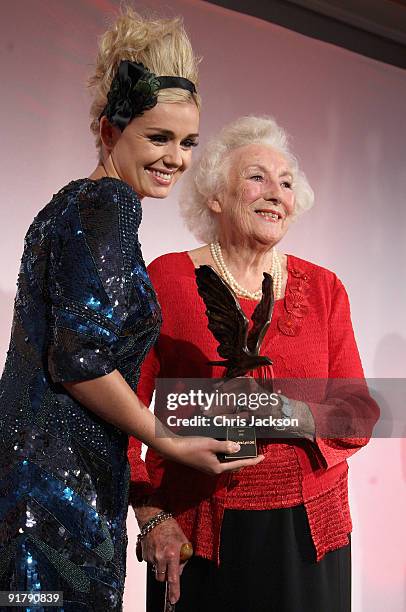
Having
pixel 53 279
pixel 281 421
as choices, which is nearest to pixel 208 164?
pixel 281 421

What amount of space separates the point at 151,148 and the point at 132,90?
0.09m

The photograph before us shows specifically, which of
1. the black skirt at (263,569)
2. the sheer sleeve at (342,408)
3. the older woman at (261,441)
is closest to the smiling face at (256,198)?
the older woman at (261,441)

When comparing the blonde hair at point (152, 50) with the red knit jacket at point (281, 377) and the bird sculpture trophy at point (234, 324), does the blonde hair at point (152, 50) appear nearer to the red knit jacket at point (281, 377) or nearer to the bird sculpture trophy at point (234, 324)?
the bird sculpture trophy at point (234, 324)

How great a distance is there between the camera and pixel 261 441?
1.61m

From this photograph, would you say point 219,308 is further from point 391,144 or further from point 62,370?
point 391,144

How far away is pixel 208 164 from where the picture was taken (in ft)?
6.27

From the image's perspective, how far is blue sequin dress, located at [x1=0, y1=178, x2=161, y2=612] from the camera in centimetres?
115

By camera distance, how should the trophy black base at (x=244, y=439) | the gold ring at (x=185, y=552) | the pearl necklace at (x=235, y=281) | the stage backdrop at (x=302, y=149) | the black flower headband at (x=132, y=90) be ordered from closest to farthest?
the black flower headband at (x=132, y=90) → the trophy black base at (x=244, y=439) → the gold ring at (x=185, y=552) → the pearl necklace at (x=235, y=281) → the stage backdrop at (x=302, y=149)

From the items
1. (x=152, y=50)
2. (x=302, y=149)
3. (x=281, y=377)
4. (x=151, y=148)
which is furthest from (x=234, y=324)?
(x=302, y=149)

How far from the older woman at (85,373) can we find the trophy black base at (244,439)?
122 mm

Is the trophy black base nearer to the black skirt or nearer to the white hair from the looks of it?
the black skirt

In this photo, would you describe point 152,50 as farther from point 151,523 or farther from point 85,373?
point 151,523

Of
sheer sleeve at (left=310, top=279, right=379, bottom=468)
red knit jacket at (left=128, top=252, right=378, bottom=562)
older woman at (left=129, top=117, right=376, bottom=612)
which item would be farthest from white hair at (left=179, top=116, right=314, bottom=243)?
sheer sleeve at (left=310, top=279, right=379, bottom=468)

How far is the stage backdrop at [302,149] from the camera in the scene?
2.47 m
